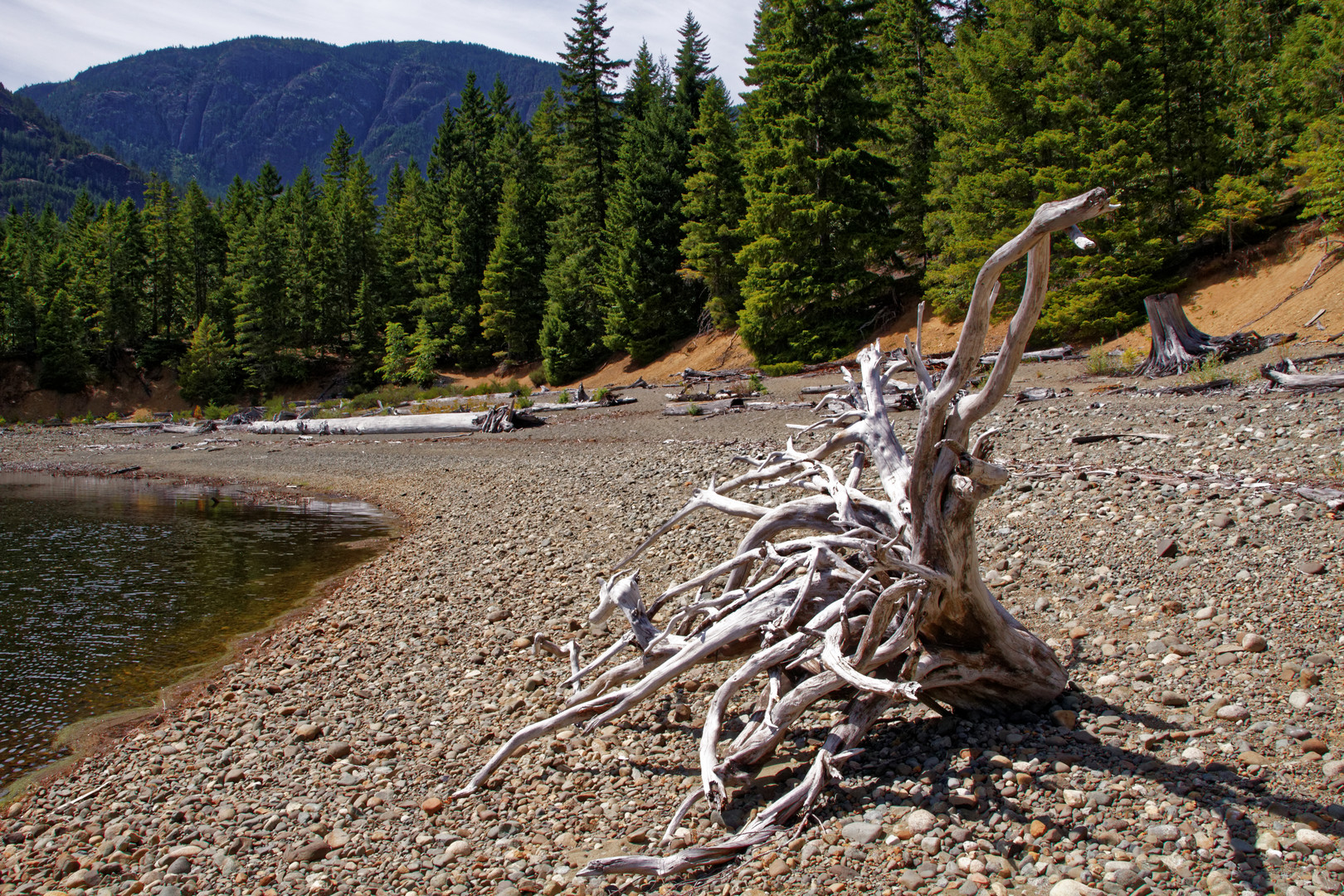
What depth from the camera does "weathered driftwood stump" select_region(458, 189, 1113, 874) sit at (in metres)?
3.38

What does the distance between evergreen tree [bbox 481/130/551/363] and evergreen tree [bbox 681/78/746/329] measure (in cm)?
1171

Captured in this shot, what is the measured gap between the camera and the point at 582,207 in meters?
40.1

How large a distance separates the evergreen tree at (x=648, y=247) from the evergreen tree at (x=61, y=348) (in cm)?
3603

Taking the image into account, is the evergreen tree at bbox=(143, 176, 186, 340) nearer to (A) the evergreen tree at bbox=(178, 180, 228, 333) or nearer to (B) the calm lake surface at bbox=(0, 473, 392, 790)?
(A) the evergreen tree at bbox=(178, 180, 228, 333)

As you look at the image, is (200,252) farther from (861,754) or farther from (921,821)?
(921,821)

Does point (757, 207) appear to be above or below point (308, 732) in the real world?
above

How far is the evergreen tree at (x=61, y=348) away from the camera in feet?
159

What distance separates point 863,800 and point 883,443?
1.94 metres

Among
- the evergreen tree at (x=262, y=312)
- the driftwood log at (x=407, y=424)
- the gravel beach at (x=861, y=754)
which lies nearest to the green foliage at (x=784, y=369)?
the driftwood log at (x=407, y=424)

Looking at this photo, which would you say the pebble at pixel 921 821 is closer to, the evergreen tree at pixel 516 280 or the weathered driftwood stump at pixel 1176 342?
the weathered driftwood stump at pixel 1176 342

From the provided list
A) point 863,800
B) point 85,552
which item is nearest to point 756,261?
point 85,552

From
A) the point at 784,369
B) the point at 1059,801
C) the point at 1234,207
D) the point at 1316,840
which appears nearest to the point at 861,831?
the point at 1059,801

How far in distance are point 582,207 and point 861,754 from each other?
39.1 m

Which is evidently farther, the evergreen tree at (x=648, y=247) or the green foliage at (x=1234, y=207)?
the evergreen tree at (x=648, y=247)
